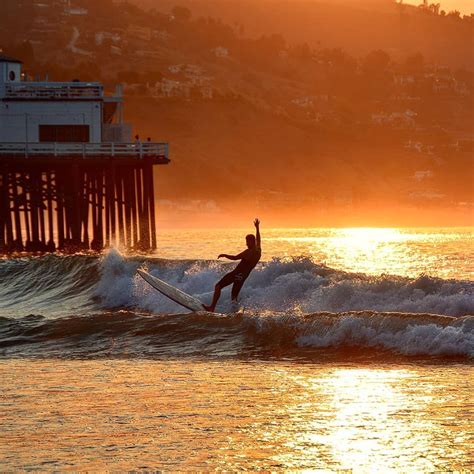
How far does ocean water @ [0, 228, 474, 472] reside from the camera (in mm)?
15992

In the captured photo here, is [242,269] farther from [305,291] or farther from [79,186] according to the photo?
[79,186]

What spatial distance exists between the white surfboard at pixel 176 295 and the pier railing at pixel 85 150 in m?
25.3

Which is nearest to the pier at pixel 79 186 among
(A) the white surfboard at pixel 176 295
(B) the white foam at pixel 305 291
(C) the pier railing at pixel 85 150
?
(C) the pier railing at pixel 85 150

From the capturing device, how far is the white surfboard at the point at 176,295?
93.7ft

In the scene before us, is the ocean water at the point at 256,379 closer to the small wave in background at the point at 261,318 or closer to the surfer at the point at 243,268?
the small wave in background at the point at 261,318

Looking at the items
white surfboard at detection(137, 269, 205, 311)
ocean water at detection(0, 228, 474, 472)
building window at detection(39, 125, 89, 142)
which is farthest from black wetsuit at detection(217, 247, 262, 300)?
building window at detection(39, 125, 89, 142)

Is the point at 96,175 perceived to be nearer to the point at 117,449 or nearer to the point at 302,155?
the point at 117,449

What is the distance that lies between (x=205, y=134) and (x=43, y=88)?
127m

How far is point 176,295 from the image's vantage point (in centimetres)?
2964

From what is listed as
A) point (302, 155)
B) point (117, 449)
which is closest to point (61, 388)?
point (117, 449)

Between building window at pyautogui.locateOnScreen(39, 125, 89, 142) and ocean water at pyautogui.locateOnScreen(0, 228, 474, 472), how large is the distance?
25.4m

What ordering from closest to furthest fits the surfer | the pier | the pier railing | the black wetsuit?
1. the surfer
2. the black wetsuit
3. the pier railing
4. the pier

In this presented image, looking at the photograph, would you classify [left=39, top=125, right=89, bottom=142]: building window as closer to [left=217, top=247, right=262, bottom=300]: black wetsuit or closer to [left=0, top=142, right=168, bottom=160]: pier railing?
[left=0, top=142, right=168, bottom=160]: pier railing

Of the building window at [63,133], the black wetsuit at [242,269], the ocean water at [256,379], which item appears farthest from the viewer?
the building window at [63,133]
